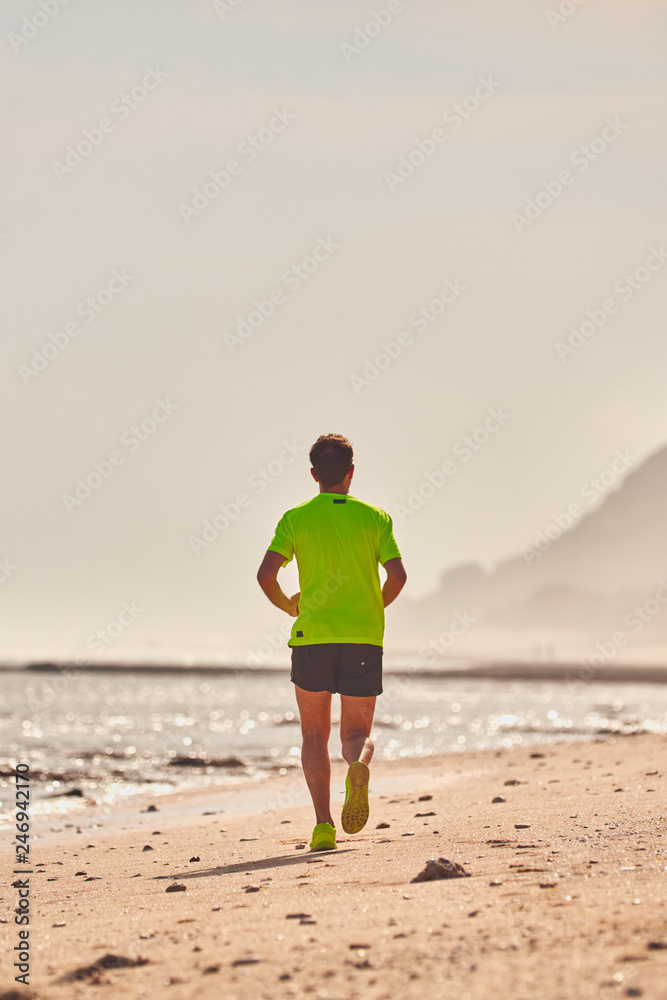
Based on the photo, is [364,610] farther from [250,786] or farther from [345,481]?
[250,786]

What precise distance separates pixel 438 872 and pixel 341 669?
1.73 meters

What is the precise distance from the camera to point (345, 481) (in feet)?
21.5

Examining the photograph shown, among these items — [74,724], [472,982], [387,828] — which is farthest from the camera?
[74,724]

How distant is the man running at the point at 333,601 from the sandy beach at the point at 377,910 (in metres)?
0.67

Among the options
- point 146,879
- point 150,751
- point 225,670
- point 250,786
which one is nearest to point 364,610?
point 146,879

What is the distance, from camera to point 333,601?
6258 mm

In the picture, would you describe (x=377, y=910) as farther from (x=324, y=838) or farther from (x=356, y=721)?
(x=324, y=838)

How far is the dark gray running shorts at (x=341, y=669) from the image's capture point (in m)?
6.20

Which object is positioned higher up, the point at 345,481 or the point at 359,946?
the point at 345,481

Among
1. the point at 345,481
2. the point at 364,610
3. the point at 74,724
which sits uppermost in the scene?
the point at 345,481

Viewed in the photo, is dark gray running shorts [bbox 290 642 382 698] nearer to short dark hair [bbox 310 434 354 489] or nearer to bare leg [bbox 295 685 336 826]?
bare leg [bbox 295 685 336 826]

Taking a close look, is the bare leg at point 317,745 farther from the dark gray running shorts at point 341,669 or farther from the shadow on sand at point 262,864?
the shadow on sand at point 262,864

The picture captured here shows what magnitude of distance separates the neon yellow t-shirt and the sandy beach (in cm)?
133

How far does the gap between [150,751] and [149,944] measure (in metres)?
19.1
